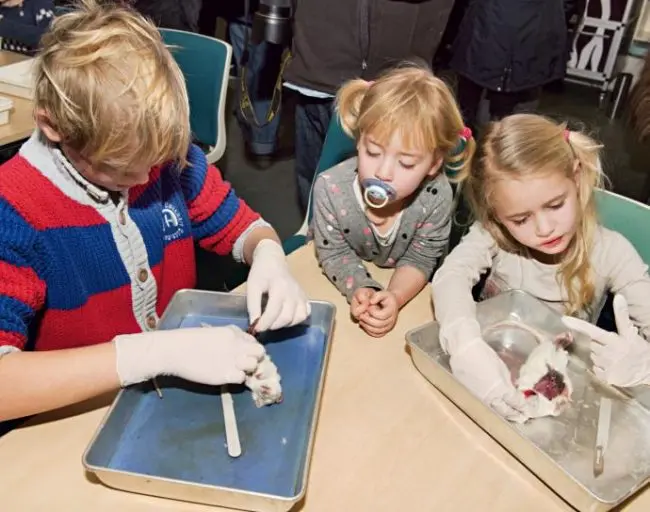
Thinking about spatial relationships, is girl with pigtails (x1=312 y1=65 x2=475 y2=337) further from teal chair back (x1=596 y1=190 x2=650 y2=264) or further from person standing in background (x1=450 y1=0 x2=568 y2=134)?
person standing in background (x1=450 y1=0 x2=568 y2=134)

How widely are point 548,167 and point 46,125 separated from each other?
0.79 m

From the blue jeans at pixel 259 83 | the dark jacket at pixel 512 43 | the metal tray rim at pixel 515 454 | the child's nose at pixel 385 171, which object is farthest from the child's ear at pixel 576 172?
the blue jeans at pixel 259 83

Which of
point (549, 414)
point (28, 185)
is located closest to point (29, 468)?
point (28, 185)

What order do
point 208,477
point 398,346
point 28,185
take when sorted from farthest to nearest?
point 398,346 → point 28,185 → point 208,477

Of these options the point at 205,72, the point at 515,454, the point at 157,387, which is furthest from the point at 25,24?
the point at 515,454

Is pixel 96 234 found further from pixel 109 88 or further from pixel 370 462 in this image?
pixel 370 462

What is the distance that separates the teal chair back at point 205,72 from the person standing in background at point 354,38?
0.76 ft

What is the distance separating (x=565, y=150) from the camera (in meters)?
1.07

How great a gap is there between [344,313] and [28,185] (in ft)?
1.72

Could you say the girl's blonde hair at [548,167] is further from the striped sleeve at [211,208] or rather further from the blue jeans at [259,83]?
the blue jeans at [259,83]

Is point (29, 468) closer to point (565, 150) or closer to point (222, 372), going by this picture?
point (222, 372)

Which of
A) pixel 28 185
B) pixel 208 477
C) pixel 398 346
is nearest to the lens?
pixel 208 477

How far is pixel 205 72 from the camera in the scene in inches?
74.4

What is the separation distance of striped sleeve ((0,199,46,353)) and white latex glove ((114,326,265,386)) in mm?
124
